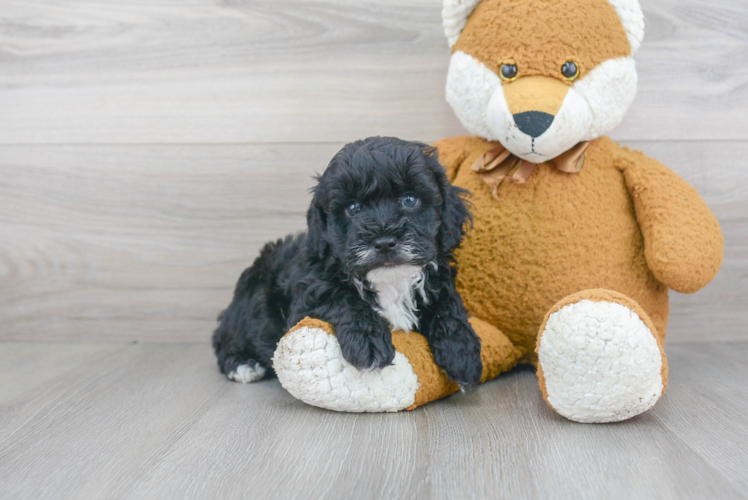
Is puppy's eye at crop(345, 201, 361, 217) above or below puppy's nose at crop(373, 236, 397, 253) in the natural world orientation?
above

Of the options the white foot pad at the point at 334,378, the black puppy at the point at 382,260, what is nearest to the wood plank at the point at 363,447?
the white foot pad at the point at 334,378

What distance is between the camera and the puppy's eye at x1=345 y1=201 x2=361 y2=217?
119 centimetres

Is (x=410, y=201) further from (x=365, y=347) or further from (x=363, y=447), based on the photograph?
(x=363, y=447)

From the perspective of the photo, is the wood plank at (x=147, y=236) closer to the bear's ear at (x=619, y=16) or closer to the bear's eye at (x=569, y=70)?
the bear's ear at (x=619, y=16)

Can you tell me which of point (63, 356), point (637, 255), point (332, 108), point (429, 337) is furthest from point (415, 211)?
point (63, 356)

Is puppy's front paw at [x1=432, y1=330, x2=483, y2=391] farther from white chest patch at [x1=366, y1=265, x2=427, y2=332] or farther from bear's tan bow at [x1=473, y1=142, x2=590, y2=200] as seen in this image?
A: bear's tan bow at [x1=473, y1=142, x2=590, y2=200]

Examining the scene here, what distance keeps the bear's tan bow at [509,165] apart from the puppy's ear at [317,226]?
44 cm

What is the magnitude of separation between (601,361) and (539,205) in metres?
0.46

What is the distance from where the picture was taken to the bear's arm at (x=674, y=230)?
1.33 metres

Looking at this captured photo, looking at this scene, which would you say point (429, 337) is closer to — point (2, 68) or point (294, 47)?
point (294, 47)

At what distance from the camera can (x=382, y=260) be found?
3.67 feet

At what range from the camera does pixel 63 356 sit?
5.99 ft

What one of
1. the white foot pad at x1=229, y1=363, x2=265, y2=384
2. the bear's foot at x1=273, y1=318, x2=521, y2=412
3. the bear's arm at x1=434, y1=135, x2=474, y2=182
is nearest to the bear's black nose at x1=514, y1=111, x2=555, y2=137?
the bear's arm at x1=434, y1=135, x2=474, y2=182

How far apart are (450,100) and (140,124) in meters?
1.01
